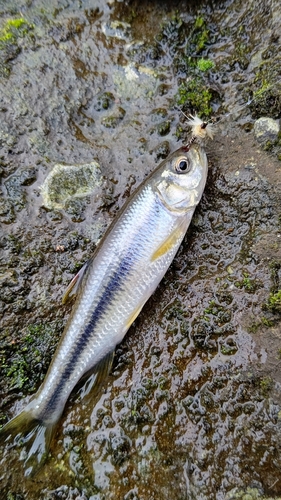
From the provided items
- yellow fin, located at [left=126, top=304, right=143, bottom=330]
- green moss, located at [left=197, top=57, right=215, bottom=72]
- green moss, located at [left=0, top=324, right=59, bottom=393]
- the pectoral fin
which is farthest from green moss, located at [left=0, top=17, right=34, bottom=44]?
yellow fin, located at [left=126, top=304, right=143, bottom=330]

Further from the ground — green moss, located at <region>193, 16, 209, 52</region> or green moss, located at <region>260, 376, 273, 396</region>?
green moss, located at <region>193, 16, 209, 52</region>

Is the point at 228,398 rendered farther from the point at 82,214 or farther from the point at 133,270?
the point at 82,214

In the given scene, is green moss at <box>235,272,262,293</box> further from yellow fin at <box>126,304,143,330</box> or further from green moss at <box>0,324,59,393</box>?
green moss at <box>0,324,59,393</box>

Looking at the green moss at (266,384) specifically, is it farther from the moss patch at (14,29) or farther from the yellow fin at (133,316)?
the moss patch at (14,29)

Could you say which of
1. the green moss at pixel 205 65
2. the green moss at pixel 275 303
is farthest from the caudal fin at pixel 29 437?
the green moss at pixel 205 65

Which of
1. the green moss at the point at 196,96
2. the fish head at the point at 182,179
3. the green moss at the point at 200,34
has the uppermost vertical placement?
the green moss at the point at 200,34

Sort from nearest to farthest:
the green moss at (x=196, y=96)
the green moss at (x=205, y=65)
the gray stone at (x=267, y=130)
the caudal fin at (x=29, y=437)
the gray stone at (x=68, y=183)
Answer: the caudal fin at (x=29, y=437) < the gray stone at (x=267, y=130) < the gray stone at (x=68, y=183) < the green moss at (x=196, y=96) < the green moss at (x=205, y=65)

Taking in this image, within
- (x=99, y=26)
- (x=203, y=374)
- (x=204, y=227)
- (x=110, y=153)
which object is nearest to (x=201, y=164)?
(x=204, y=227)
